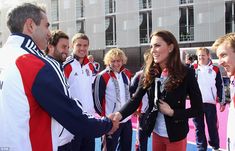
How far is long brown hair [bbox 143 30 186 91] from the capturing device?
10.5ft

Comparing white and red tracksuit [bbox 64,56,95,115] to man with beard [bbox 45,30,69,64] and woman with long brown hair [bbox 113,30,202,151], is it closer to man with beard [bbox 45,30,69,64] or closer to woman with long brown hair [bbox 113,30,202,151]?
man with beard [bbox 45,30,69,64]

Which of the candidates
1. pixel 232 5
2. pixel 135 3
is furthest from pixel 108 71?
pixel 135 3

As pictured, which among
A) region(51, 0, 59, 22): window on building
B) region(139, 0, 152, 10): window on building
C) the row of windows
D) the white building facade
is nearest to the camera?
the row of windows

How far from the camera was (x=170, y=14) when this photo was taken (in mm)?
31047

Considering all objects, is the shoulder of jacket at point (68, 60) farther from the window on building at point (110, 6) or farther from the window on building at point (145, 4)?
the window on building at point (110, 6)

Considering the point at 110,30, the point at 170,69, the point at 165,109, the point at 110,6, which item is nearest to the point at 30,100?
the point at 165,109

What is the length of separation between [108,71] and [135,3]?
1139 inches

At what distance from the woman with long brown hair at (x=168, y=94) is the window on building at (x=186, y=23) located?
27.3 meters

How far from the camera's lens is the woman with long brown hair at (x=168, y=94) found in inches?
126

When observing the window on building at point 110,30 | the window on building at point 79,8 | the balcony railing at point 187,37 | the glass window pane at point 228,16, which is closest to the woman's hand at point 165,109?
the glass window pane at point 228,16

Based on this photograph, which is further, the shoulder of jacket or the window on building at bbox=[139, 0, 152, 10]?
the window on building at bbox=[139, 0, 152, 10]

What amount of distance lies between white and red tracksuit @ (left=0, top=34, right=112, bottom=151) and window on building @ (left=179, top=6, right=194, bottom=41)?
2864 centimetres

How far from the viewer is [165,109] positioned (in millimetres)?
3143

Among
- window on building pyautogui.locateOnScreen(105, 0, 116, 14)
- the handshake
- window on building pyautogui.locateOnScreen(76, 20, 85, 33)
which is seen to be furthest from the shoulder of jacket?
window on building pyautogui.locateOnScreen(76, 20, 85, 33)
